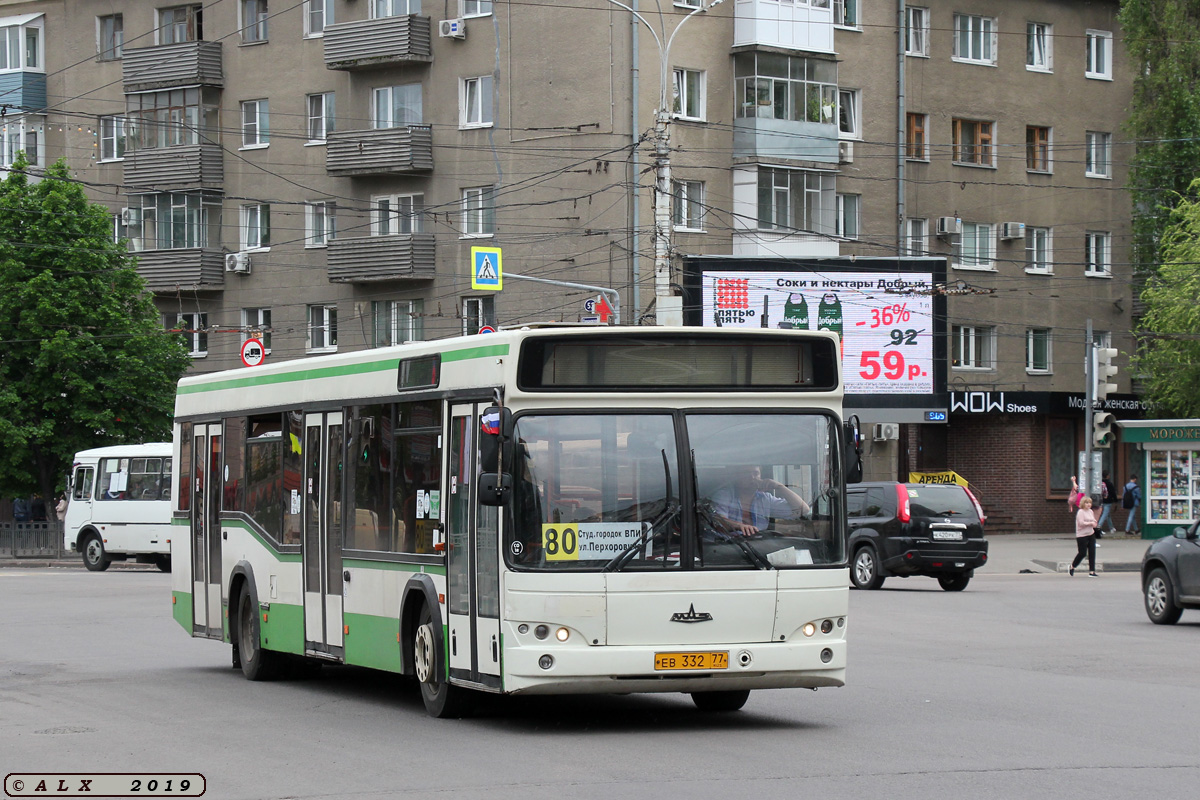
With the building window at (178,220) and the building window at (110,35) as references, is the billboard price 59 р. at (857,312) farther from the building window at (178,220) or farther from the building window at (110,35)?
the building window at (110,35)

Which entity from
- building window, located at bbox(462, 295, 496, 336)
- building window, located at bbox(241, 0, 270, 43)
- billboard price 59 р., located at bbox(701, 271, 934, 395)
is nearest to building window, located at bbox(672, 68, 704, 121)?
billboard price 59 р., located at bbox(701, 271, 934, 395)

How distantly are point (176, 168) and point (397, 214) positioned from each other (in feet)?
25.8

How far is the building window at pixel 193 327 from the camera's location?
172 ft

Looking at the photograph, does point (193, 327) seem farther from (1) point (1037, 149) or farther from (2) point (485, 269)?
(1) point (1037, 149)

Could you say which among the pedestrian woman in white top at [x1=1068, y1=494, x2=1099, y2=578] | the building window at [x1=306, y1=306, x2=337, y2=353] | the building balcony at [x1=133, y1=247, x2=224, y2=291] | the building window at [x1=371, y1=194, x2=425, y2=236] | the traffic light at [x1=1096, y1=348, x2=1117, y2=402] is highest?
the building window at [x1=371, y1=194, x2=425, y2=236]

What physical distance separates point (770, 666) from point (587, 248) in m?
33.3

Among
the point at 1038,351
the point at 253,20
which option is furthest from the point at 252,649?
the point at 1038,351

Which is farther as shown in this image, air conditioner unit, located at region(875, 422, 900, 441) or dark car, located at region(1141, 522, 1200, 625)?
air conditioner unit, located at region(875, 422, 900, 441)

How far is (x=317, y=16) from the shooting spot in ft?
164

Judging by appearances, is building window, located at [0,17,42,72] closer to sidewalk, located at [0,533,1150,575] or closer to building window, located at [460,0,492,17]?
building window, located at [460,0,492,17]

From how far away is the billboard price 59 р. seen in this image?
Result: 1769 inches

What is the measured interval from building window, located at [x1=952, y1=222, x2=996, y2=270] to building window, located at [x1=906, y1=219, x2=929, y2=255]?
3.96 feet

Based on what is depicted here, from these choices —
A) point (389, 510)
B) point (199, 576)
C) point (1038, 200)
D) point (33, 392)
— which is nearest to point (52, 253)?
point (33, 392)

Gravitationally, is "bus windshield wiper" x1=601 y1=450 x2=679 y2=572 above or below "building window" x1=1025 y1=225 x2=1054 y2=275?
below
